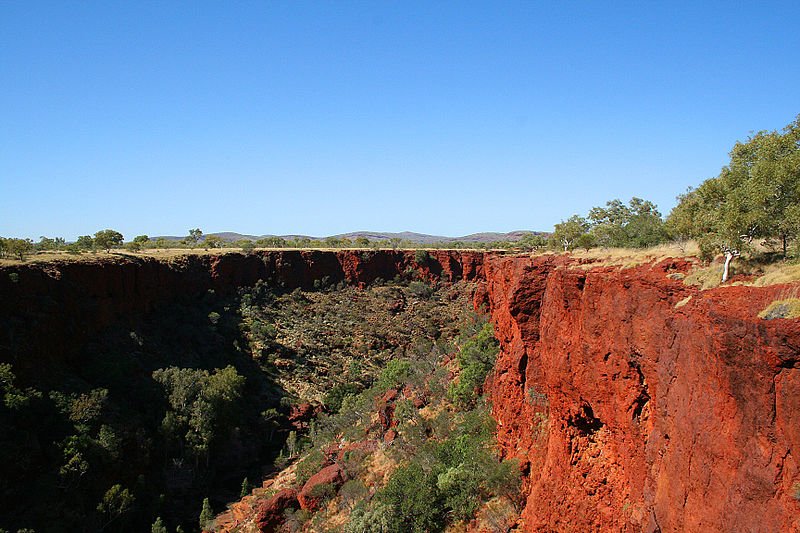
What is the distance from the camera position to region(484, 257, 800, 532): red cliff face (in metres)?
6.57

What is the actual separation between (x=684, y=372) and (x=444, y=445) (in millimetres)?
15994

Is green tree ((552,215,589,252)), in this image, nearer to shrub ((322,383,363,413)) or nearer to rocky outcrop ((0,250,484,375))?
shrub ((322,383,363,413))

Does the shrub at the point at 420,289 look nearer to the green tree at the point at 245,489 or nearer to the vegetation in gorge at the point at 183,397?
the vegetation in gorge at the point at 183,397

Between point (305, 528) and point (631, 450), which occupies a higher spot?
point (631, 450)

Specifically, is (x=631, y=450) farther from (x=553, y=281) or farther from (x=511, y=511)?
(x=511, y=511)

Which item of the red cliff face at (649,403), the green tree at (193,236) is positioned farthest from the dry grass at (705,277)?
the green tree at (193,236)

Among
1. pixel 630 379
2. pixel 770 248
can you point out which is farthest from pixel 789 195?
pixel 630 379

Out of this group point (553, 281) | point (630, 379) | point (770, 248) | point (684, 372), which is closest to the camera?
point (684, 372)

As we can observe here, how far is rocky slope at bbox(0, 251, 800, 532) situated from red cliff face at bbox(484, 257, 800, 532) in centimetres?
3

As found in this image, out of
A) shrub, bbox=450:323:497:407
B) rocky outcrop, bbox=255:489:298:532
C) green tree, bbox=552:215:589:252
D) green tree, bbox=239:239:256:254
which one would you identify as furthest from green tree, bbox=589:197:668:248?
green tree, bbox=239:239:256:254

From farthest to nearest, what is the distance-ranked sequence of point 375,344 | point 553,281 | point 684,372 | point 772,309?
point 375,344, point 553,281, point 684,372, point 772,309

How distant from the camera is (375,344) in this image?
158ft

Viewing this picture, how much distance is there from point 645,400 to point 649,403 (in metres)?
0.22

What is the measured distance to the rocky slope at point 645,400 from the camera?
6582 millimetres
